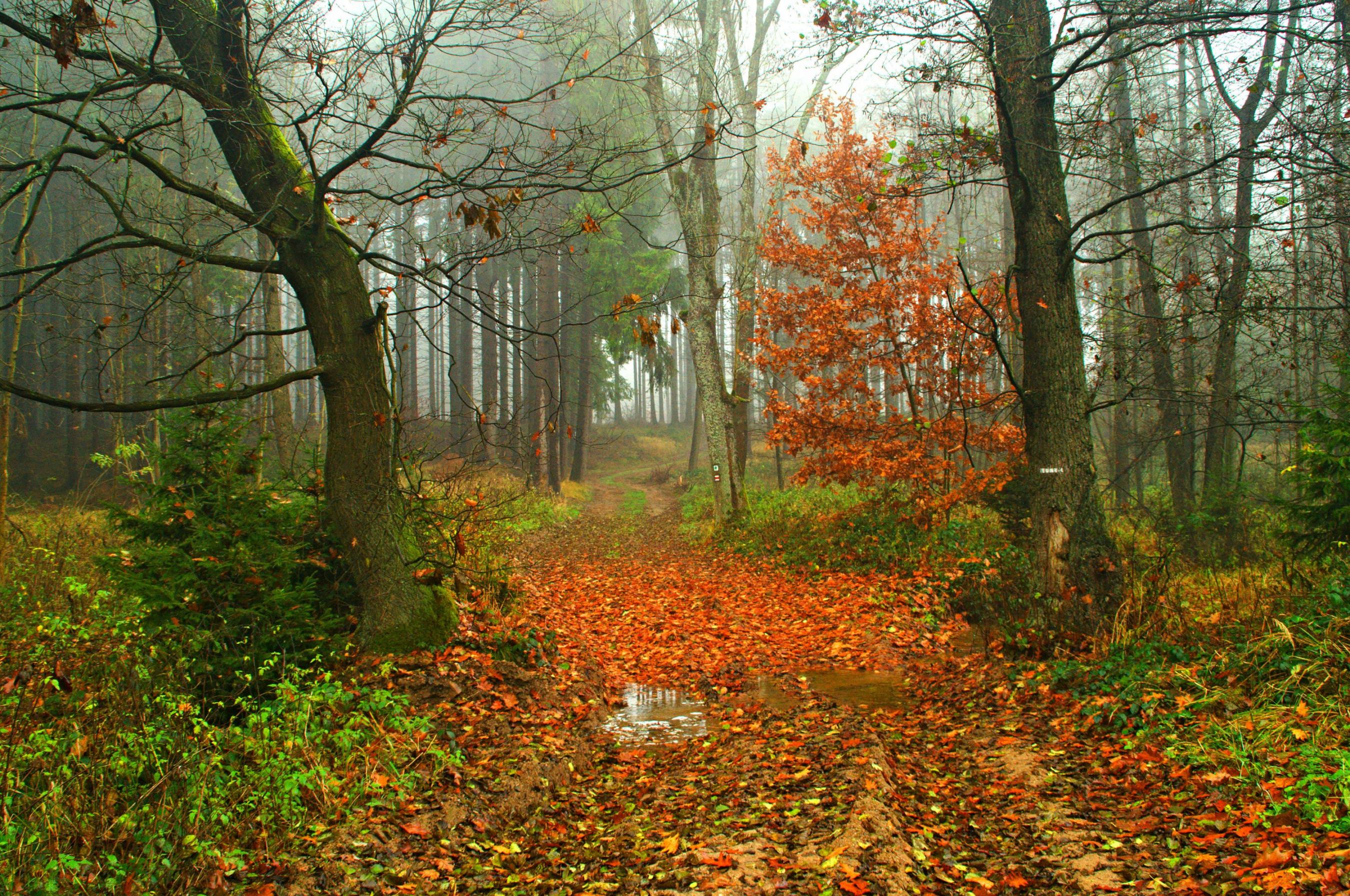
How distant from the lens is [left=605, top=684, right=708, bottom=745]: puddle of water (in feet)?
18.8

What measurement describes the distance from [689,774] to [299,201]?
523 centimetres

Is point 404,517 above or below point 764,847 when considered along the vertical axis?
above

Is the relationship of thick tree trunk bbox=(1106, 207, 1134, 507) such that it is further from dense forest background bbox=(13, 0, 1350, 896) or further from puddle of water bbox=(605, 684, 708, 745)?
puddle of water bbox=(605, 684, 708, 745)

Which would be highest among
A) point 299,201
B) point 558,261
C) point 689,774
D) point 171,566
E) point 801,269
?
point 558,261

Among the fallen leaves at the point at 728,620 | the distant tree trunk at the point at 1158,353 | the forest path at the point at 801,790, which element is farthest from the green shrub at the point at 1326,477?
the fallen leaves at the point at 728,620

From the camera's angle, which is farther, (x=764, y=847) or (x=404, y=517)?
(x=404, y=517)

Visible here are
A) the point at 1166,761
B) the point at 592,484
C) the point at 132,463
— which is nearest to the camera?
the point at 1166,761

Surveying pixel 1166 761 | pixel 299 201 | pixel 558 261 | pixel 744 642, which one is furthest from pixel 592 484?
pixel 1166 761

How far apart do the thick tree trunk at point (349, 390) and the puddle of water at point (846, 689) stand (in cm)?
287

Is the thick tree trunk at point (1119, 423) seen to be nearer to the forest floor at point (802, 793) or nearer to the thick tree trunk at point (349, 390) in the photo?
the forest floor at point (802, 793)

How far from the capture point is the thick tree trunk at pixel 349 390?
19.0ft

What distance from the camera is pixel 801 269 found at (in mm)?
12781

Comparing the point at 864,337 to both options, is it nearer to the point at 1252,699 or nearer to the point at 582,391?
the point at 1252,699

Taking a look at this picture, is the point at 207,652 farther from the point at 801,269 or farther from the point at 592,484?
the point at 592,484
